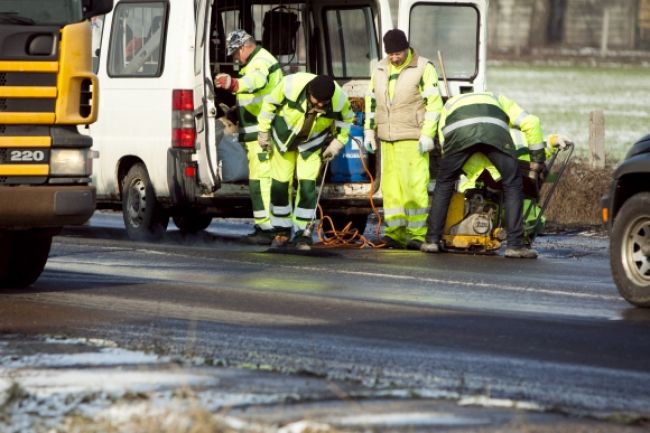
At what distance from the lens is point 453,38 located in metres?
16.5

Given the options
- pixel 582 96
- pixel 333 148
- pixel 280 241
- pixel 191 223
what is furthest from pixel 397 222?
pixel 582 96

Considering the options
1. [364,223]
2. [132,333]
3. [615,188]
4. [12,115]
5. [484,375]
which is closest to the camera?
[484,375]

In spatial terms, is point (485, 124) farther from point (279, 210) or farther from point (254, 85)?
point (254, 85)

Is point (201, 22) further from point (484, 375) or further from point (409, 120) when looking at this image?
point (484, 375)

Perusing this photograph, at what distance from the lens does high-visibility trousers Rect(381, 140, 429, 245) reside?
15820 millimetres

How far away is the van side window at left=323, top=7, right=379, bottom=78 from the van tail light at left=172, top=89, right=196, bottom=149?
7.43ft

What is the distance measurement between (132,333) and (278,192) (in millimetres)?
6604

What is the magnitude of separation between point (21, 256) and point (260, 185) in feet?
14.9

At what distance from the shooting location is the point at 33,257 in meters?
11.6

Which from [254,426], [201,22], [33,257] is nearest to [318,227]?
[201,22]

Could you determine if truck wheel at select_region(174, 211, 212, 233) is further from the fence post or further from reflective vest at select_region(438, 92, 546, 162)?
the fence post

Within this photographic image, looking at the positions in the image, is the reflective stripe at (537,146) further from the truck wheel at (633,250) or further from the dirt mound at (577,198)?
the dirt mound at (577,198)

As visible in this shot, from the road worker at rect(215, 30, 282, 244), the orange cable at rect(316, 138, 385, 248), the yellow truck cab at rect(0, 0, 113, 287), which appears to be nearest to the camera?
the yellow truck cab at rect(0, 0, 113, 287)

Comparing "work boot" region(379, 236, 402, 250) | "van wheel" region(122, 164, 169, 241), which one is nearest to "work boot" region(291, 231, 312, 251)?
"work boot" region(379, 236, 402, 250)
